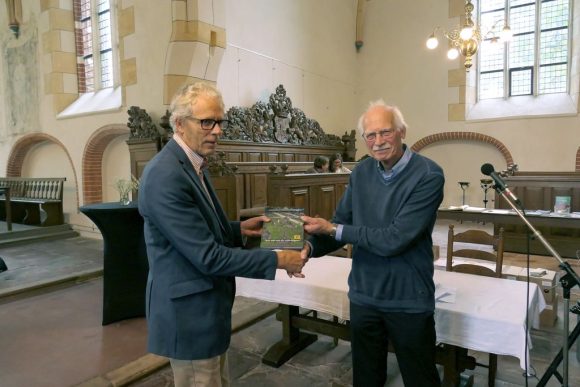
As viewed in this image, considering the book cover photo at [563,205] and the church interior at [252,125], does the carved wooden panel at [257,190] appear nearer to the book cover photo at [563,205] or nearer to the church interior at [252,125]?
the church interior at [252,125]

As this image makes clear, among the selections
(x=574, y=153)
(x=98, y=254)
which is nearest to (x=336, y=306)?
(x=98, y=254)

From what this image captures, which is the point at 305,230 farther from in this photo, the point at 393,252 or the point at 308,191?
the point at 308,191

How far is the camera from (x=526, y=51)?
8312 millimetres

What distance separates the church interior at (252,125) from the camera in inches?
135

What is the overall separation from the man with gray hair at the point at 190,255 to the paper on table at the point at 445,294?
0.93 m

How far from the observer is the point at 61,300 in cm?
407

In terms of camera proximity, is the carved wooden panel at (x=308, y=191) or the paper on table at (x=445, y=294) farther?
the carved wooden panel at (x=308, y=191)

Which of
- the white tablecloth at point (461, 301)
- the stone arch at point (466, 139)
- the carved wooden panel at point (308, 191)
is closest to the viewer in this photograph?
the white tablecloth at point (461, 301)

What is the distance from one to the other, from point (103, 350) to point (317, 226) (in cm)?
214

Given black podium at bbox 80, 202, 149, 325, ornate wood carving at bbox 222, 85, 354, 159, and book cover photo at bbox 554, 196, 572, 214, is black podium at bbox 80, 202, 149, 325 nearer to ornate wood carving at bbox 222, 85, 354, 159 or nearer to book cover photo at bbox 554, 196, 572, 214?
ornate wood carving at bbox 222, 85, 354, 159

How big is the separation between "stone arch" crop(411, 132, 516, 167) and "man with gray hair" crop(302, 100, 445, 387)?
7595 mm

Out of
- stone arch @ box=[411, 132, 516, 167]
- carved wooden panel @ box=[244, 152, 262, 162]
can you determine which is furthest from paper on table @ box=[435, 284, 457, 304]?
stone arch @ box=[411, 132, 516, 167]

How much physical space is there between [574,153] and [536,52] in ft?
6.88

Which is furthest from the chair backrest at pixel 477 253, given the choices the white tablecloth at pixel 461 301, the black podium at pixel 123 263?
the black podium at pixel 123 263
